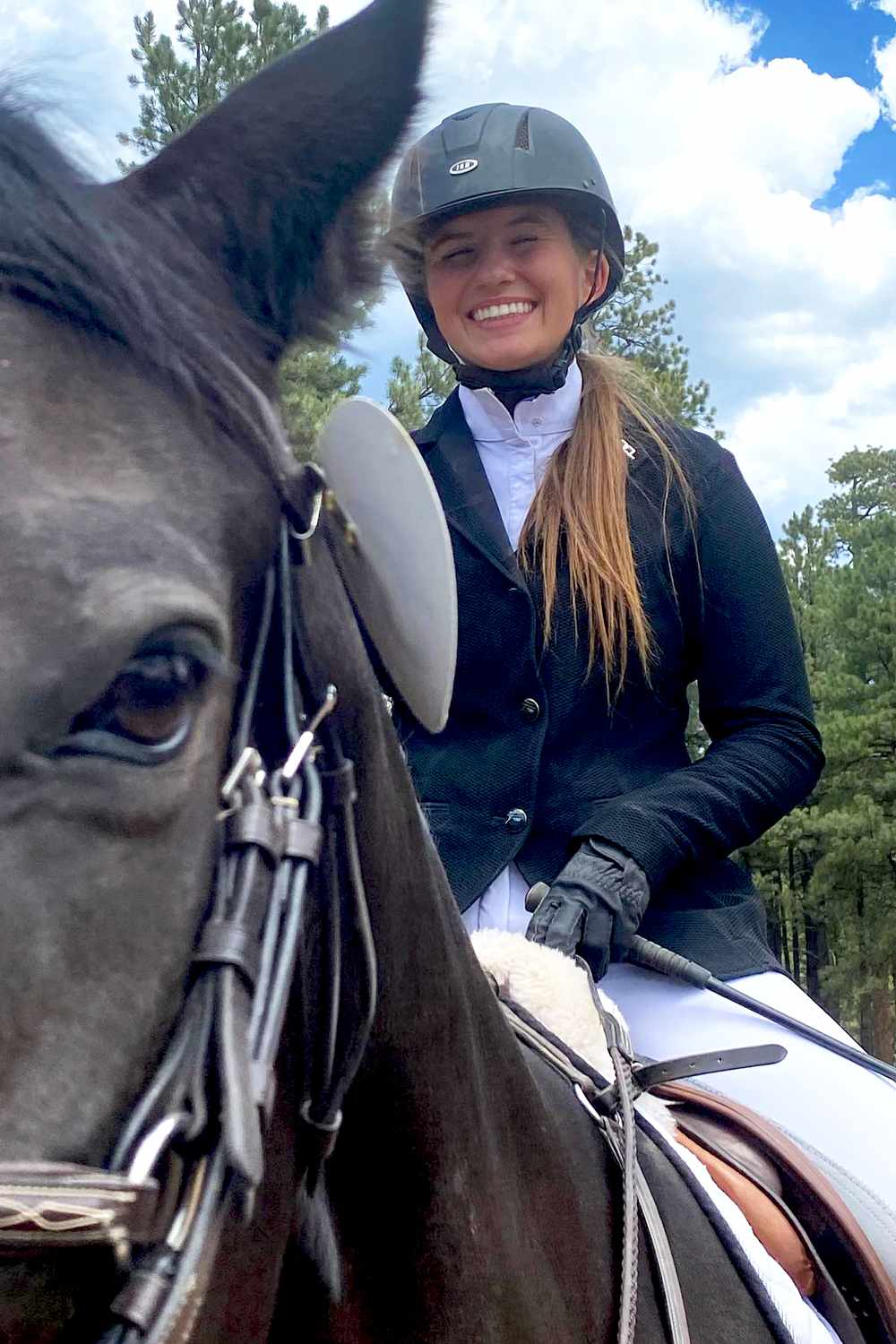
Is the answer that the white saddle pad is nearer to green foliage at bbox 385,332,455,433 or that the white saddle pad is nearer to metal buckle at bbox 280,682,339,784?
metal buckle at bbox 280,682,339,784

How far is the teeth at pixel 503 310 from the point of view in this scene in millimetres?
2994

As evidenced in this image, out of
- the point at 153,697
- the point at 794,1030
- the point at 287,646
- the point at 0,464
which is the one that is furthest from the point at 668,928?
the point at 0,464

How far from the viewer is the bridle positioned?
97 cm

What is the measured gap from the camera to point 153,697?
3.45 ft

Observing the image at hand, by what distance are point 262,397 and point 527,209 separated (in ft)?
6.60

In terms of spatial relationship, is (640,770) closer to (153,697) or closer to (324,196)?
(324,196)

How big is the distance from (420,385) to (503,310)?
12188 millimetres

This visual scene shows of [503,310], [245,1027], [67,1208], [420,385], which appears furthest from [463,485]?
[420,385]

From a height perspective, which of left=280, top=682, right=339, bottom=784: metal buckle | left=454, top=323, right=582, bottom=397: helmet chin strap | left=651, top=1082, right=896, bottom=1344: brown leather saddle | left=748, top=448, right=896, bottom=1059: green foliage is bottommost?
left=651, top=1082, right=896, bottom=1344: brown leather saddle

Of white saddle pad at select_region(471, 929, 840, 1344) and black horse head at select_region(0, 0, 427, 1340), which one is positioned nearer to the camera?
black horse head at select_region(0, 0, 427, 1340)

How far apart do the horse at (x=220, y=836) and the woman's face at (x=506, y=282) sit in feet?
5.11

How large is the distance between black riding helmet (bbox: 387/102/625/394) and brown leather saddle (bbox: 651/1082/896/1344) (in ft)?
6.01

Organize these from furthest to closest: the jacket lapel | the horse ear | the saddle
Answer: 1. the jacket lapel
2. the saddle
3. the horse ear

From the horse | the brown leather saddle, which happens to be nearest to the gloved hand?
the brown leather saddle
